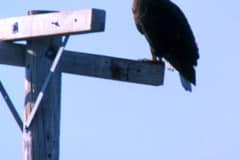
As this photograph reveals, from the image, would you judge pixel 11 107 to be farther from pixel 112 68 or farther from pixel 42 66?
pixel 112 68

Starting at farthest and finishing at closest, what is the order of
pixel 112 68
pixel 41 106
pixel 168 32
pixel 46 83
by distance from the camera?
pixel 168 32
pixel 112 68
pixel 41 106
pixel 46 83

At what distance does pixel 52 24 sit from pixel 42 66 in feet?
0.77

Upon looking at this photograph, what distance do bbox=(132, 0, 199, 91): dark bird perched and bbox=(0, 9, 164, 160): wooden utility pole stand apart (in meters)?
2.62

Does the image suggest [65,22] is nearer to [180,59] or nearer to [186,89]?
[186,89]

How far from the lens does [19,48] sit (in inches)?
148

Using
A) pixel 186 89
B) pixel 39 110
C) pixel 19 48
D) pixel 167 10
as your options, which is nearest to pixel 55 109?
pixel 39 110

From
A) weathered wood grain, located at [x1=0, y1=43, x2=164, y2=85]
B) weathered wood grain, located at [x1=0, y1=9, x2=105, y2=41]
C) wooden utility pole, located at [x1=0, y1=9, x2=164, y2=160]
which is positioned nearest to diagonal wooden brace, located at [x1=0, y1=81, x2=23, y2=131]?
wooden utility pole, located at [x1=0, y1=9, x2=164, y2=160]

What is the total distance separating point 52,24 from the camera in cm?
360

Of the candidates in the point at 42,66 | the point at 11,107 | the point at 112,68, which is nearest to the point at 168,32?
the point at 112,68

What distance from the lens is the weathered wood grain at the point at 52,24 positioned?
3.40m

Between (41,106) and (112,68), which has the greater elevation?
(112,68)

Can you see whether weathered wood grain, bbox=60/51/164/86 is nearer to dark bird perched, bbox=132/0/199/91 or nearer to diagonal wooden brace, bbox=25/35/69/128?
diagonal wooden brace, bbox=25/35/69/128

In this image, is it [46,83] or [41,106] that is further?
A: [41,106]

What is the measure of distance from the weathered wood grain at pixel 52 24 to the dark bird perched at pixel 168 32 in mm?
2711
